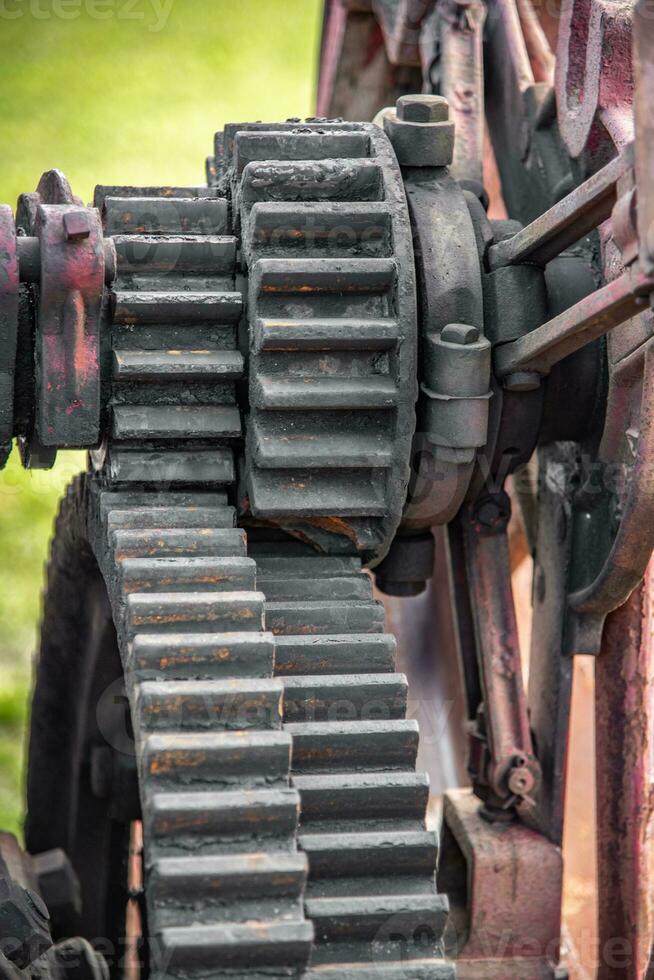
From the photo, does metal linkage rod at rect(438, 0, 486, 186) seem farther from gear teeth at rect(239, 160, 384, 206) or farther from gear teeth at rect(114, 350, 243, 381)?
gear teeth at rect(114, 350, 243, 381)

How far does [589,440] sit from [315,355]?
52cm

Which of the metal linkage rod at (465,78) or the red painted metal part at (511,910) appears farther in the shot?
the metal linkage rod at (465,78)

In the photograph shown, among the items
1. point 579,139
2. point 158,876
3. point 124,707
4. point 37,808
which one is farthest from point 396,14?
point 158,876

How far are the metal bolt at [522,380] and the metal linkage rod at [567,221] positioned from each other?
0.16 meters

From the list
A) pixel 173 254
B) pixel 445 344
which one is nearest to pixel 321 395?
pixel 445 344

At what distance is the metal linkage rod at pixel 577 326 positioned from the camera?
2086 millimetres

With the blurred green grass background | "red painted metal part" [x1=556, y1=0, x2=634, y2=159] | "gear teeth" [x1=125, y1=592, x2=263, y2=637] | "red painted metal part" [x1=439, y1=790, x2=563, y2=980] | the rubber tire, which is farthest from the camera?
the blurred green grass background

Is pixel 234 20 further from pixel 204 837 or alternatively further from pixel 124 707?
pixel 204 837

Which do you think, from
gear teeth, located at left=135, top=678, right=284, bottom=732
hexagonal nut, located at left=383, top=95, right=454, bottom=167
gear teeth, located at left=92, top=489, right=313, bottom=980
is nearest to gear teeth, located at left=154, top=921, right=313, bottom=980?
gear teeth, located at left=92, top=489, right=313, bottom=980

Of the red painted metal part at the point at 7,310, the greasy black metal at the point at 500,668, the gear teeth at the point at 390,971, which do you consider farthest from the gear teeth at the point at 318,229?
the gear teeth at the point at 390,971

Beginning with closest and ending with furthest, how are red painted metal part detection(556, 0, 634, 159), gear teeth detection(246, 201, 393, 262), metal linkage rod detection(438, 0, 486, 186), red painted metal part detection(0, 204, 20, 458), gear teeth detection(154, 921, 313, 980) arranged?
gear teeth detection(154, 921, 313, 980) < red painted metal part detection(0, 204, 20, 458) < gear teeth detection(246, 201, 393, 262) < red painted metal part detection(556, 0, 634, 159) < metal linkage rod detection(438, 0, 486, 186)

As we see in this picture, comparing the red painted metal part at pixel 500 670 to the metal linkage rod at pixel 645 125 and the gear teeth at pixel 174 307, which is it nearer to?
the gear teeth at pixel 174 307

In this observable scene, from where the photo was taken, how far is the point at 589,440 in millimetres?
2664

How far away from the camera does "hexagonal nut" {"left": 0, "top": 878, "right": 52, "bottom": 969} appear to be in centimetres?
259
